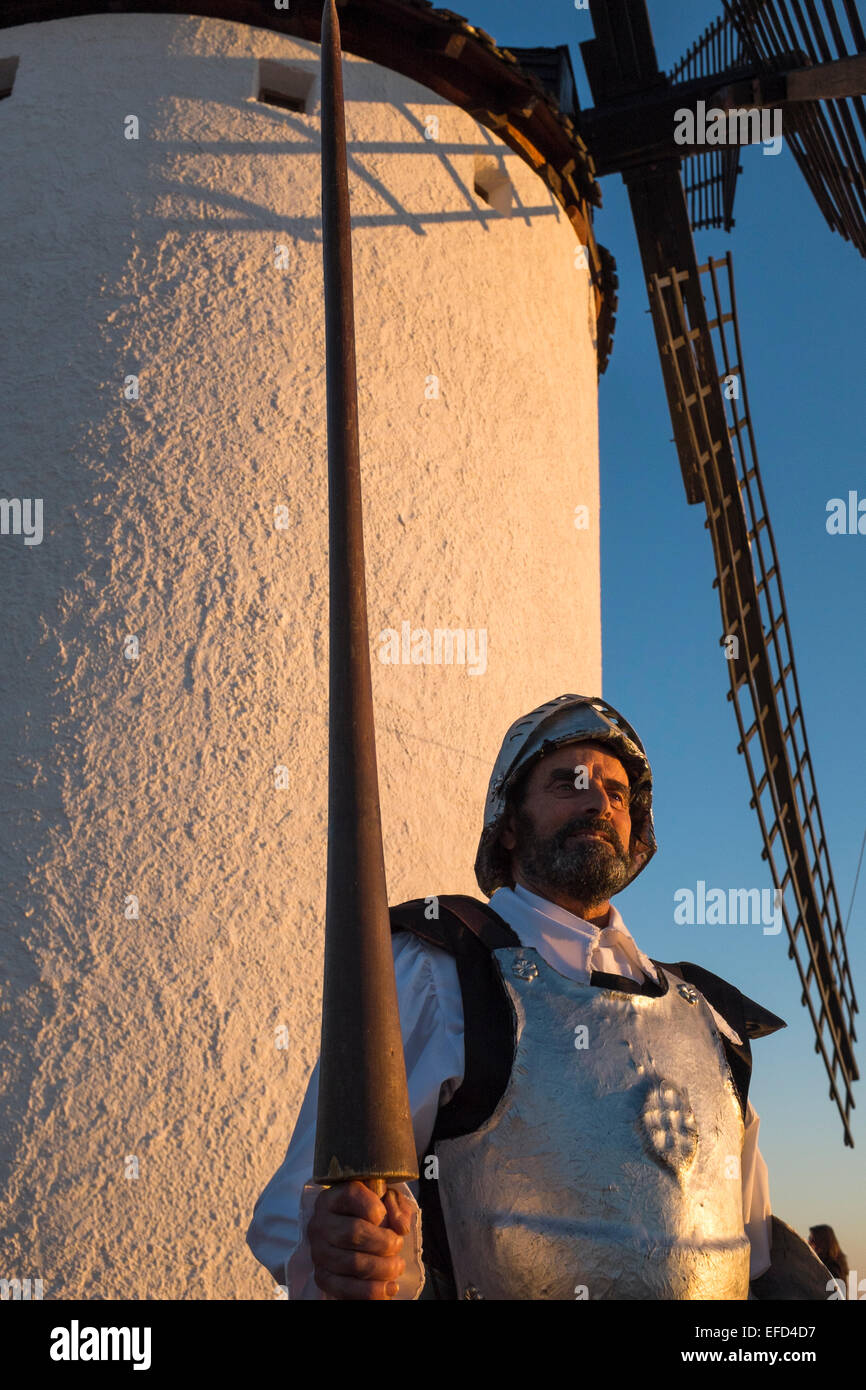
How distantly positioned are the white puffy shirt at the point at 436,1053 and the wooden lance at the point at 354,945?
50cm

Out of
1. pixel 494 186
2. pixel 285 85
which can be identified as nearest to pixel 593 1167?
pixel 285 85

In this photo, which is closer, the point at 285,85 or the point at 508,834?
the point at 508,834

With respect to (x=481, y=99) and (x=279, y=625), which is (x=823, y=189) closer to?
(x=481, y=99)

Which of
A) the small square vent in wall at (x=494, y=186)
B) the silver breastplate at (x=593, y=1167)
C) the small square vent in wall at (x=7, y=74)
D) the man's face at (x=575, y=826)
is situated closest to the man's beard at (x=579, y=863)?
the man's face at (x=575, y=826)

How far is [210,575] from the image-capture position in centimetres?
397

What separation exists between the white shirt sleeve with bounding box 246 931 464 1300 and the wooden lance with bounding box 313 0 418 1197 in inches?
19.8

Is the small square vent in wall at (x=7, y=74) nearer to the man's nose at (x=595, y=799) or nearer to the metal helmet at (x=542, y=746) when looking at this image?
the metal helmet at (x=542, y=746)

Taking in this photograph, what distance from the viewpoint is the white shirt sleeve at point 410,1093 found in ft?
5.59

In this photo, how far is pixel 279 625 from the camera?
4.00m

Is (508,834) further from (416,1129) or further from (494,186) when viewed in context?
(494,186)

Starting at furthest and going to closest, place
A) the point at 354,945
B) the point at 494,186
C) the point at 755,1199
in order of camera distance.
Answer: the point at 494,186
the point at 755,1199
the point at 354,945

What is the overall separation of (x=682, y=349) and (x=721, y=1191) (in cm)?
479

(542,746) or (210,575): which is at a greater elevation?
(210,575)

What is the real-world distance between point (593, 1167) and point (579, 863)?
569 mm
